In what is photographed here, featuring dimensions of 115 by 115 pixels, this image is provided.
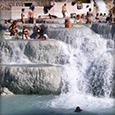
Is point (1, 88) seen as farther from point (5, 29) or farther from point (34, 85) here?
point (5, 29)

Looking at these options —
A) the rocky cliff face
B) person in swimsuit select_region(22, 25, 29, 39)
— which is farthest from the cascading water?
person in swimsuit select_region(22, 25, 29, 39)

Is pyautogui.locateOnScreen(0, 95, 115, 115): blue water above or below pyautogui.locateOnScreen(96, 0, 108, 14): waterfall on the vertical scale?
below

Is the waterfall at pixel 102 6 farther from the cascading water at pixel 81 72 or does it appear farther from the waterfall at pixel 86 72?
the waterfall at pixel 86 72

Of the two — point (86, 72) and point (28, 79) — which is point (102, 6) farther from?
point (28, 79)

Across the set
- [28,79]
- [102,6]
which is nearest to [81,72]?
[28,79]

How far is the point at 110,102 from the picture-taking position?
702cm

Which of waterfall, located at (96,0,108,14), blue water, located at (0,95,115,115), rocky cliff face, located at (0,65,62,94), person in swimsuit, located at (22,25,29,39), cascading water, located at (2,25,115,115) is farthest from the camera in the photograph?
waterfall, located at (96,0,108,14)

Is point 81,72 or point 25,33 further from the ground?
point 25,33

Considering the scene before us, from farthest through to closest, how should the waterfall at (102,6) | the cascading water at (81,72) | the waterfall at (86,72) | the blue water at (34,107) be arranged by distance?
1. the waterfall at (102,6)
2. the waterfall at (86,72)
3. the cascading water at (81,72)
4. the blue water at (34,107)

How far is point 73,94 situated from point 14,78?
167 cm

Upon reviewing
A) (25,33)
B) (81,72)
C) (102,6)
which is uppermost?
(102,6)

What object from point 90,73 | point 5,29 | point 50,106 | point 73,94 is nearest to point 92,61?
point 90,73

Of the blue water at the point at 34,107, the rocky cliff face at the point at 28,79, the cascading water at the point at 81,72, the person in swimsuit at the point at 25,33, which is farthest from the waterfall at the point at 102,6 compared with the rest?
A: the blue water at the point at 34,107

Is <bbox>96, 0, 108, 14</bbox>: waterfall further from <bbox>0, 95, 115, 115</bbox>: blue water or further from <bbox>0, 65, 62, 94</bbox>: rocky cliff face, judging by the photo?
<bbox>0, 95, 115, 115</bbox>: blue water
